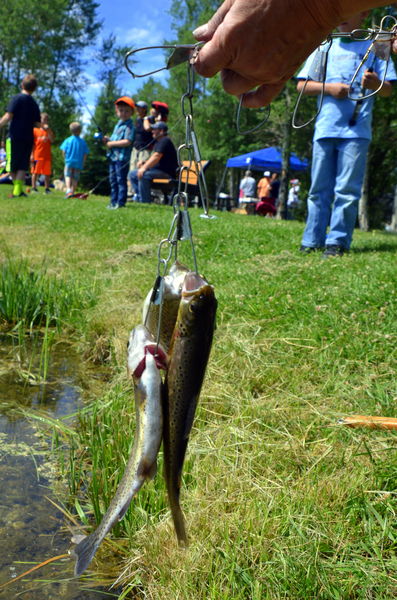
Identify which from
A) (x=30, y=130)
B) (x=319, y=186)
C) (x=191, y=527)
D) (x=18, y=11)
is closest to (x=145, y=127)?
(x=30, y=130)

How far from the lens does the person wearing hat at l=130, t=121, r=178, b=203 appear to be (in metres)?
13.1

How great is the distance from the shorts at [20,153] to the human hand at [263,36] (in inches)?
462

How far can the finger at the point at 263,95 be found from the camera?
2088 mm

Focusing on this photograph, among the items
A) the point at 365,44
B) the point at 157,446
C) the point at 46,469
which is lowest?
the point at 46,469

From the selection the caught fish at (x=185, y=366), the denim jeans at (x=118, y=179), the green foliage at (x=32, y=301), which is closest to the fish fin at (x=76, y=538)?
the caught fish at (x=185, y=366)

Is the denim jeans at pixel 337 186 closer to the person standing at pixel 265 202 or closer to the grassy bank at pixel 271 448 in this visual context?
the grassy bank at pixel 271 448

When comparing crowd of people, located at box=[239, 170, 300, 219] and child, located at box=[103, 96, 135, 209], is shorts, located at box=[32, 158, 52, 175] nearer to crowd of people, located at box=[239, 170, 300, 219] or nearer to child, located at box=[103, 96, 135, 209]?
child, located at box=[103, 96, 135, 209]

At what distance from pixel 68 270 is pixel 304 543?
467cm

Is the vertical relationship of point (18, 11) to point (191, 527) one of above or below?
above

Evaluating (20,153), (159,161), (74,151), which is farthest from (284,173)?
(20,153)

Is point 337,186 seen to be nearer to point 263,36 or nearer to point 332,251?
point 332,251

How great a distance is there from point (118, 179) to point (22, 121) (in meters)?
2.54

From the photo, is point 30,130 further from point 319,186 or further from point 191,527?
point 191,527

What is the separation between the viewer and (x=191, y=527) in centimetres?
211
